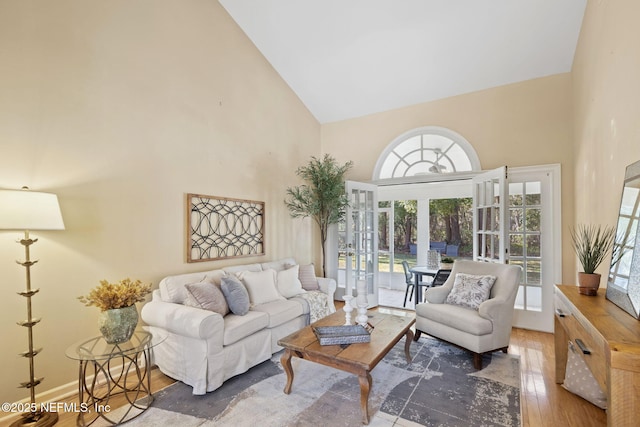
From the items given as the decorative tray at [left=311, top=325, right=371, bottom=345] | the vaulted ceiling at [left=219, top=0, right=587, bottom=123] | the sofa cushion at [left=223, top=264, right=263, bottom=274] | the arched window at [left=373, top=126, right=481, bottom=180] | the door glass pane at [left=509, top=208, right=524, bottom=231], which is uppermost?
the vaulted ceiling at [left=219, top=0, right=587, bottom=123]

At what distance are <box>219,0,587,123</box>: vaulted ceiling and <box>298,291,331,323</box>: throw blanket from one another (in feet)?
10.5

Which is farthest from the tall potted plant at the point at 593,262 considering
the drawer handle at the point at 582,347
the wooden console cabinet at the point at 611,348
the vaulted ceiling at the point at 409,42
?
the vaulted ceiling at the point at 409,42

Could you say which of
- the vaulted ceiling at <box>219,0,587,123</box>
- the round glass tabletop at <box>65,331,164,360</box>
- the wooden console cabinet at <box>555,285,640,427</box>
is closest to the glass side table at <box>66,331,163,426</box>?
the round glass tabletop at <box>65,331,164,360</box>

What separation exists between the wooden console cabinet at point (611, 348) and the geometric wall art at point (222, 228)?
343 centimetres

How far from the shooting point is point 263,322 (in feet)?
9.84

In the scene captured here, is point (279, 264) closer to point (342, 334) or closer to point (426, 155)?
point (342, 334)

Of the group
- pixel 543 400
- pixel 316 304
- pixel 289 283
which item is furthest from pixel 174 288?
pixel 543 400

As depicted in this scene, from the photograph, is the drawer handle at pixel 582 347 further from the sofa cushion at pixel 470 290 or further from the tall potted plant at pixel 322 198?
the tall potted plant at pixel 322 198

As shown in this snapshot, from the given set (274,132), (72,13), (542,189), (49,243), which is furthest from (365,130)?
(49,243)

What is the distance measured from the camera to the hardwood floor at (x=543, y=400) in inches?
84.2

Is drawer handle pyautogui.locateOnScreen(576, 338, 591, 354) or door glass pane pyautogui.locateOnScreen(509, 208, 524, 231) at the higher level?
door glass pane pyautogui.locateOnScreen(509, 208, 524, 231)

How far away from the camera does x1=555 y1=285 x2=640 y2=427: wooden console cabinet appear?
125 centimetres

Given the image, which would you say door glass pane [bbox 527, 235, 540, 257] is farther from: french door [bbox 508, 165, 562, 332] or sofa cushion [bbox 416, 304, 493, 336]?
sofa cushion [bbox 416, 304, 493, 336]

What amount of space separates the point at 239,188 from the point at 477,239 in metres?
3.42
